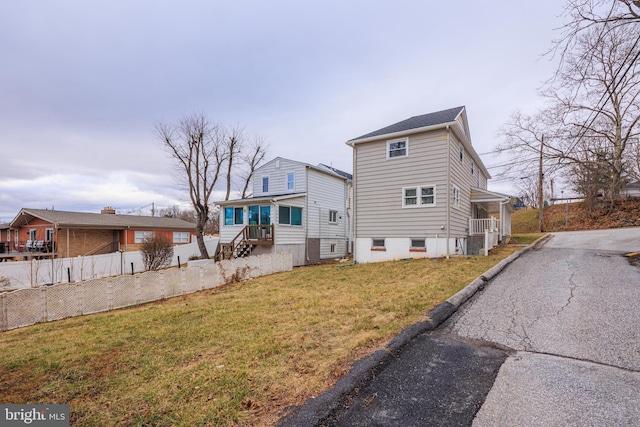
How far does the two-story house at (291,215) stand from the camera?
1712 centimetres

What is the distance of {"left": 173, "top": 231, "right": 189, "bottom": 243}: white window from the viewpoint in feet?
92.8

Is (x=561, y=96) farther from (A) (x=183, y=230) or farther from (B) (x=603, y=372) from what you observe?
(A) (x=183, y=230)

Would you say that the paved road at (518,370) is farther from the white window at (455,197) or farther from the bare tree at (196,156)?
the bare tree at (196,156)

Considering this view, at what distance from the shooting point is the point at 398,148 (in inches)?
535

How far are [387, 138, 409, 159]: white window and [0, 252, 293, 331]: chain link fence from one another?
28.7ft

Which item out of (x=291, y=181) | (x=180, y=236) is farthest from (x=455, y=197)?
(x=180, y=236)

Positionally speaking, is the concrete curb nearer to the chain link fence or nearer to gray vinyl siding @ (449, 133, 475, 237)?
the chain link fence

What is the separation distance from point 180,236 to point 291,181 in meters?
15.8

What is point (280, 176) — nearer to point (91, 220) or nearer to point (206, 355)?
point (91, 220)

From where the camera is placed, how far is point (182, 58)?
481 inches

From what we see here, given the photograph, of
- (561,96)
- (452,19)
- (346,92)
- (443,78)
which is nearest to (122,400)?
(452,19)

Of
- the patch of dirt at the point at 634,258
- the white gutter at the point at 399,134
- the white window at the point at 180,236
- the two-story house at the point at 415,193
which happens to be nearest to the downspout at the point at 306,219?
the two-story house at the point at 415,193

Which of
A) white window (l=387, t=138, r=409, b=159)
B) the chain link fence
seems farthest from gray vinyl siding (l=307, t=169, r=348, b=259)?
the chain link fence

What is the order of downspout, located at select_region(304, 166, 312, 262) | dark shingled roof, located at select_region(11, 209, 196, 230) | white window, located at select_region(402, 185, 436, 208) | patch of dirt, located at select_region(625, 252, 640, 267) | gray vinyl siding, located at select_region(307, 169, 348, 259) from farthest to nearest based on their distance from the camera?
dark shingled roof, located at select_region(11, 209, 196, 230) < gray vinyl siding, located at select_region(307, 169, 348, 259) < downspout, located at select_region(304, 166, 312, 262) < white window, located at select_region(402, 185, 436, 208) < patch of dirt, located at select_region(625, 252, 640, 267)
